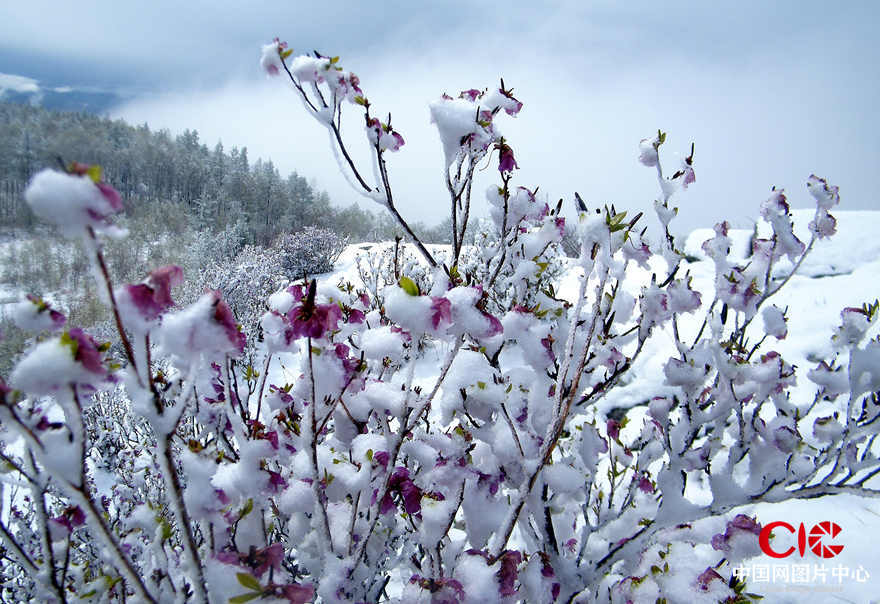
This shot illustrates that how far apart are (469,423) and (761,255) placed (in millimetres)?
1179

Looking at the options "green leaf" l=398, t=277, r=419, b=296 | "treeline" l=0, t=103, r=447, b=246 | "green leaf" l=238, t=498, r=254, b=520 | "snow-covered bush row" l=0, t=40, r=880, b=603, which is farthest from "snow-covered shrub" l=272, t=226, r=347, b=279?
"treeline" l=0, t=103, r=447, b=246

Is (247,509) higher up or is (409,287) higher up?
(409,287)

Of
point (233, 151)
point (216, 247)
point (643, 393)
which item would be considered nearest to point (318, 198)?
point (233, 151)

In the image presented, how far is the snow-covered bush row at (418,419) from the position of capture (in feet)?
2.02

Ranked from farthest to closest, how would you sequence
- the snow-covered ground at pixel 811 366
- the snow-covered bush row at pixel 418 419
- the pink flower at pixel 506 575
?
the snow-covered ground at pixel 811 366, the pink flower at pixel 506 575, the snow-covered bush row at pixel 418 419

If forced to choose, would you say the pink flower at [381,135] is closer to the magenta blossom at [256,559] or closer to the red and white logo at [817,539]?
the magenta blossom at [256,559]

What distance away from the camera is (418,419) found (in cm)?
119

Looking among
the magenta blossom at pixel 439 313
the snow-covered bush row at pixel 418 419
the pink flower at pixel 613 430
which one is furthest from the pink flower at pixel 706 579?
the magenta blossom at pixel 439 313

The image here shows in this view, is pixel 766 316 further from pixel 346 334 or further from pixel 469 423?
pixel 346 334

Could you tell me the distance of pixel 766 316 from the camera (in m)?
1.42

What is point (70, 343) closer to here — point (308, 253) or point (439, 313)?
point (439, 313)

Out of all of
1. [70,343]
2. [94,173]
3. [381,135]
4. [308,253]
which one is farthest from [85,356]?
[308,253]

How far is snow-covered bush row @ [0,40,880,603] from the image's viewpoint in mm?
616

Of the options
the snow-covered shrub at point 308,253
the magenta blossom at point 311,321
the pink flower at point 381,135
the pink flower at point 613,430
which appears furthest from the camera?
the snow-covered shrub at point 308,253
